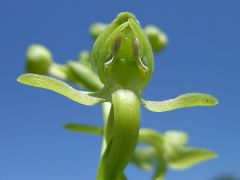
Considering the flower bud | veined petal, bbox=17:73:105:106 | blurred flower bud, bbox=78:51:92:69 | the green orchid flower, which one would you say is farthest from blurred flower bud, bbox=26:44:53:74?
veined petal, bbox=17:73:105:106

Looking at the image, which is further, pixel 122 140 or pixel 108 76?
pixel 108 76

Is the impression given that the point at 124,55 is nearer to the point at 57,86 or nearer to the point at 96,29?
the point at 57,86

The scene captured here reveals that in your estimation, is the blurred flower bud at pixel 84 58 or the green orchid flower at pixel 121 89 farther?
the blurred flower bud at pixel 84 58

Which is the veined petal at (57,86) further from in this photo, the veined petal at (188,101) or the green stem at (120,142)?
the veined petal at (188,101)

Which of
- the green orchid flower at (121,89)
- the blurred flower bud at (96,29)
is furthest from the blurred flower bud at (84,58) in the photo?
the green orchid flower at (121,89)

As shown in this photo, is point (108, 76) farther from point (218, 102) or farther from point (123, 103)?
point (218, 102)

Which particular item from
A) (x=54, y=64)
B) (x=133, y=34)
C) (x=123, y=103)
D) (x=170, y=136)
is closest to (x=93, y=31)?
(x=54, y=64)

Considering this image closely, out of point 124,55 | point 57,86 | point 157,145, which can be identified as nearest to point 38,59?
point 157,145
